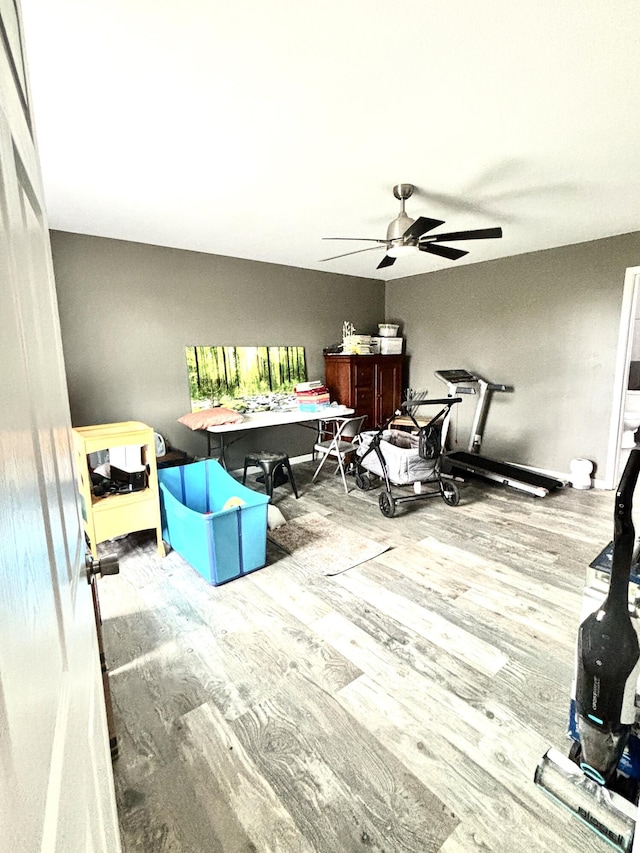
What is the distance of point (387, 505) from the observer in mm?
3406

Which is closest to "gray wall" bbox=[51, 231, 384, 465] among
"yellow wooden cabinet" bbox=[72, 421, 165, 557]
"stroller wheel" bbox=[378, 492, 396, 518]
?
"yellow wooden cabinet" bbox=[72, 421, 165, 557]

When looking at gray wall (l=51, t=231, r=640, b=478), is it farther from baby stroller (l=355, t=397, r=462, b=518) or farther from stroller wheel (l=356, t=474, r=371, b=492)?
baby stroller (l=355, t=397, r=462, b=518)

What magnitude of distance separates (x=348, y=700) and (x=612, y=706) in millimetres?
944

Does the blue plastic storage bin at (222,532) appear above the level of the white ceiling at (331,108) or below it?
below

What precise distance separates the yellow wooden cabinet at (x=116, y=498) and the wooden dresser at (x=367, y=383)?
2.72 meters

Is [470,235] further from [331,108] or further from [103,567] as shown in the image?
[103,567]

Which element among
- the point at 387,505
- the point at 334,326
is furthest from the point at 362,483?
the point at 334,326

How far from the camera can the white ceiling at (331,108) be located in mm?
1339

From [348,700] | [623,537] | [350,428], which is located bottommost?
[348,700]

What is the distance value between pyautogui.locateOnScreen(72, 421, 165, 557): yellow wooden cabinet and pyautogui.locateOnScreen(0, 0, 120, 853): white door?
2.12 metres

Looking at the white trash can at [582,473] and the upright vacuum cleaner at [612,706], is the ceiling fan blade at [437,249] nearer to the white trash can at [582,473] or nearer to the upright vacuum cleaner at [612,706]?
the upright vacuum cleaner at [612,706]

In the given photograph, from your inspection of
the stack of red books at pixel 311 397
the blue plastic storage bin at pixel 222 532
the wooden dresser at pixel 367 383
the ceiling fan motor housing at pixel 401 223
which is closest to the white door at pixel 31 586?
the blue plastic storage bin at pixel 222 532

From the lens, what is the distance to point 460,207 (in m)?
2.97

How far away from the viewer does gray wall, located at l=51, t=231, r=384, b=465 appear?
3412 millimetres
